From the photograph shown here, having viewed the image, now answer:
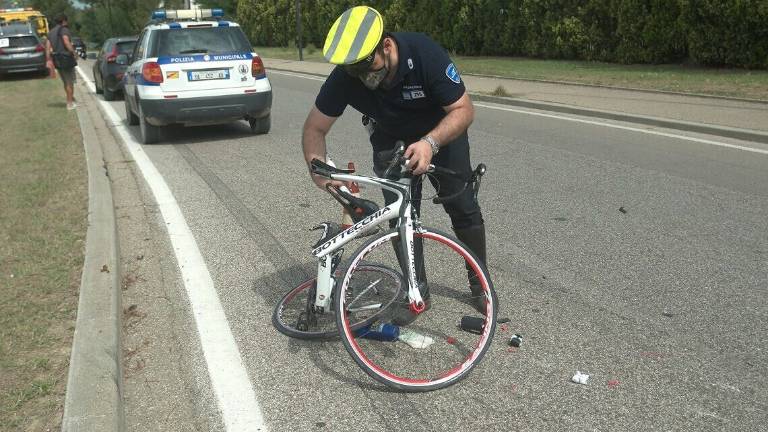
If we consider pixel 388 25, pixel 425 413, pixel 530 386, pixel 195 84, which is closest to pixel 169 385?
pixel 425 413

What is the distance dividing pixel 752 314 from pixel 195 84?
8278 millimetres

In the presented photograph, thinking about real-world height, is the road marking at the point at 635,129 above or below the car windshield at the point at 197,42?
below

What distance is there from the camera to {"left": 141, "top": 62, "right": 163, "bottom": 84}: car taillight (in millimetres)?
10469

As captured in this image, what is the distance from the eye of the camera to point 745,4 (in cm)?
1645

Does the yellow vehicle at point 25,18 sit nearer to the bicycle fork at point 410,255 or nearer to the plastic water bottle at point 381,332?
the plastic water bottle at point 381,332

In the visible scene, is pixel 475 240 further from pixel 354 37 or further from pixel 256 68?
pixel 256 68

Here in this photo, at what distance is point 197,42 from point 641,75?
1067cm

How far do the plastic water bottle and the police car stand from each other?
293 inches

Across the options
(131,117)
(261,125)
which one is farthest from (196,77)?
(131,117)

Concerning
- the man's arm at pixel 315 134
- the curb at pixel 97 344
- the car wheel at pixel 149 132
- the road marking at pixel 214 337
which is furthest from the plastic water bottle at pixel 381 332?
the car wheel at pixel 149 132

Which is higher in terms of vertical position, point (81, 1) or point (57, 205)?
point (81, 1)

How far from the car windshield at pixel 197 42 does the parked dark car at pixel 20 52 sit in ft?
61.3

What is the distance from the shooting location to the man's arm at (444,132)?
3.28m

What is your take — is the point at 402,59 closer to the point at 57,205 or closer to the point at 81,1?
the point at 57,205
